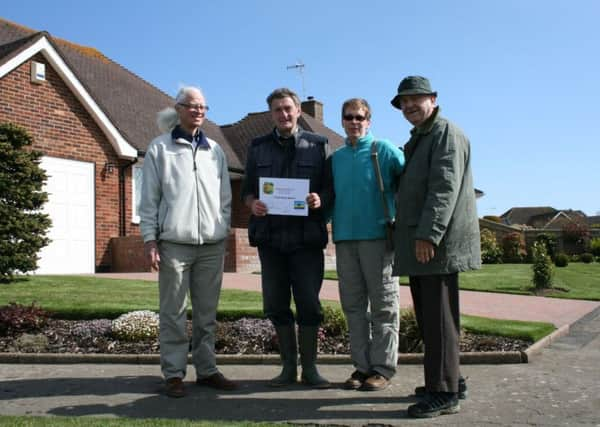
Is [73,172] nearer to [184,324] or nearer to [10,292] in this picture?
[10,292]

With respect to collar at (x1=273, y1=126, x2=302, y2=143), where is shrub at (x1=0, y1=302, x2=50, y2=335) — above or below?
below

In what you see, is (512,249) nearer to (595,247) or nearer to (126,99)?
(595,247)

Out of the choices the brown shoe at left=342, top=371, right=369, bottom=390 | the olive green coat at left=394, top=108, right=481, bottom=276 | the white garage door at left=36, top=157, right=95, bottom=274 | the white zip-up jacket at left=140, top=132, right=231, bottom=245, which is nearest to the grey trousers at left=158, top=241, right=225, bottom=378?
the white zip-up jacket at left=140, top=132, right=231, bottom=245

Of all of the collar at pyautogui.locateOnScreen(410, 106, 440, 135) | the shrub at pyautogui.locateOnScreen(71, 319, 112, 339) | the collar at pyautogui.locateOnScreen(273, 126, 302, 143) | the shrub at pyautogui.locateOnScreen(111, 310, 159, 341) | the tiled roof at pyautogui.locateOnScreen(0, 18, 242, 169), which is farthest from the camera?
the tiled roof at pyautogui.locateOnScreen(0, 18, 242, 169)

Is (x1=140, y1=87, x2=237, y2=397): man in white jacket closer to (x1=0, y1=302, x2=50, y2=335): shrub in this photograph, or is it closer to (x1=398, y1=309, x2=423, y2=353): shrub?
(x1=398, y1=309, x2=423, y2=353): shrub

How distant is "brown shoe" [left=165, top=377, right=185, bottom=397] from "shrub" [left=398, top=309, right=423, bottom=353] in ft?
8.09

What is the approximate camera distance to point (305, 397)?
15.6 feet

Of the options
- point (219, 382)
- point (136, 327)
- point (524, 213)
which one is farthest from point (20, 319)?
point (524, 213)

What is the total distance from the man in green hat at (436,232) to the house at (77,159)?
35.2ft

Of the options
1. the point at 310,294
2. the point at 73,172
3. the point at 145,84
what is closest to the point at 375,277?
the point at 310,294

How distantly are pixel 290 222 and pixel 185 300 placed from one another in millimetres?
1071

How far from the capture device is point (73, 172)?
1552 centimetres

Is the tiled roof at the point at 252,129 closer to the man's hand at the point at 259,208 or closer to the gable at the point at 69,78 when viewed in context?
the gable at the point at 69,78

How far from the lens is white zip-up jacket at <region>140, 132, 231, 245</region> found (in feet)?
16.1
